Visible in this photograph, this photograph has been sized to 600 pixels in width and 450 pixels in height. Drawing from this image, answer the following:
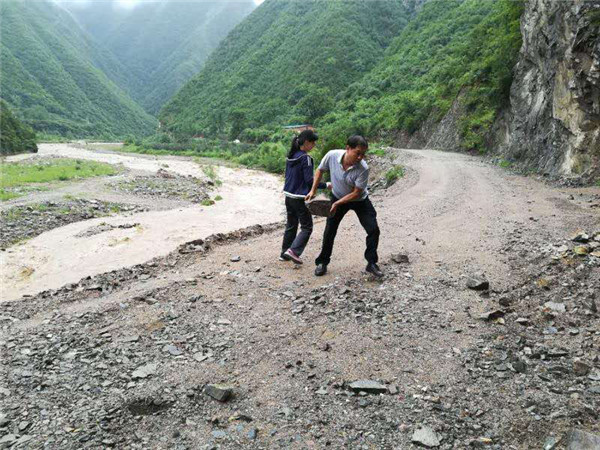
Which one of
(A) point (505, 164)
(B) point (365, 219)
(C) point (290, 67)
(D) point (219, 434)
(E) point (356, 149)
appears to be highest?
(C) point (290, 67)

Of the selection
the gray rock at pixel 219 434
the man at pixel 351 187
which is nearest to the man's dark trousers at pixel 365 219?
the man at pixel 351 187

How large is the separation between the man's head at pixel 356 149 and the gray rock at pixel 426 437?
322cm

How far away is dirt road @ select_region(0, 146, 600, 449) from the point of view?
347 centimetres

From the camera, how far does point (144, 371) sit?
4500 mm

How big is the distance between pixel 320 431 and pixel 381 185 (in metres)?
14.6

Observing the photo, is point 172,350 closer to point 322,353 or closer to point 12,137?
point 322,353

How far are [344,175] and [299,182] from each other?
0.96m

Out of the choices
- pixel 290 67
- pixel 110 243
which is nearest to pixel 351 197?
pixel 110 243

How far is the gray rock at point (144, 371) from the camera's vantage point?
4418 mm

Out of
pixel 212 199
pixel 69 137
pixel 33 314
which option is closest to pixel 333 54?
pixel 69 137

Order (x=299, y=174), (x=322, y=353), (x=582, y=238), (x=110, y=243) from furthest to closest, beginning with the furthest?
(x=110, y=243)
(x=582, y=238)
(x=299, y=174)
(x=322, y=353)

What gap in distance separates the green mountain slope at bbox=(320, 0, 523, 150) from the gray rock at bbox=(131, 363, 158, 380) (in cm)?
2417

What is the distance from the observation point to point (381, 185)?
17391 millimetres

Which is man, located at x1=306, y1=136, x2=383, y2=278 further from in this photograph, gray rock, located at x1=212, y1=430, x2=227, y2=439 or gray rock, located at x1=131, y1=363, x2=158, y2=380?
gray rock, located at x1=212, y1=430, x2=227, y2=439
